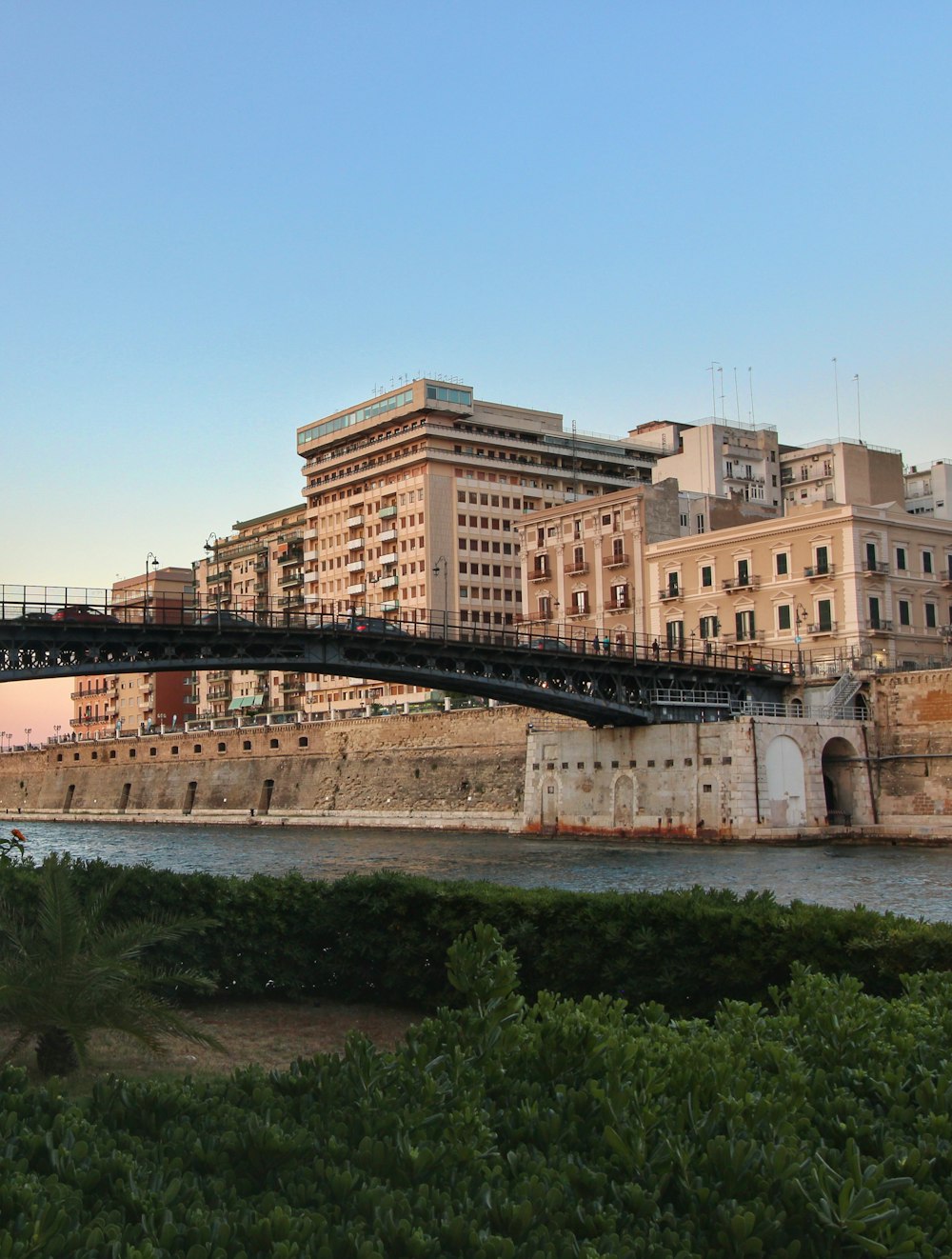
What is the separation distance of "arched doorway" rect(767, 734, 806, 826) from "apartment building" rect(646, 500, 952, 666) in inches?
429

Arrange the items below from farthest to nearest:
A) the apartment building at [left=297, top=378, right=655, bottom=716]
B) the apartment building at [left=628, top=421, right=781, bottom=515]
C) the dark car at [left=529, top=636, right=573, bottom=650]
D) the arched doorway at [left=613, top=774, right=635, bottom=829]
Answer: the apartment building at [left=297, top=378, right=655, bottom=716] < the apartment building at [left=628, top=421, right=781, bottom=515] < the arched doorway at [left=613, top=774, right=635, bottom=829] < the dark car at [left=529, top=636, right=573, bottom=650]

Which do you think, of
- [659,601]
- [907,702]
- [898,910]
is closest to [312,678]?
[659,601]

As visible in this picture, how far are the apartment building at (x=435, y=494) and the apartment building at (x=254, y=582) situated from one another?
361 inches

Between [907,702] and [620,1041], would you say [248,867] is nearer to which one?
[907,702]

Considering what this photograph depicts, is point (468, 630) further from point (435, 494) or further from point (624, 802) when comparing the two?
point (435, 494)

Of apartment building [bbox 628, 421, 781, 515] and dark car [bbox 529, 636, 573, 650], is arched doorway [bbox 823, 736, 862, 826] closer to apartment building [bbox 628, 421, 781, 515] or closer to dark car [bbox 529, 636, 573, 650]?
dark car [bbox 529, 636, 573, 650]

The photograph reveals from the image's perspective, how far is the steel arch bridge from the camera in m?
47.5

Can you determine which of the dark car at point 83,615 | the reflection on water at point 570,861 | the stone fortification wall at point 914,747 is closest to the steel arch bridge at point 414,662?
the dark car at point 83,615

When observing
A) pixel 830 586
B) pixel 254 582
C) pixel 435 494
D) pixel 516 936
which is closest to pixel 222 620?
pixel 830 586

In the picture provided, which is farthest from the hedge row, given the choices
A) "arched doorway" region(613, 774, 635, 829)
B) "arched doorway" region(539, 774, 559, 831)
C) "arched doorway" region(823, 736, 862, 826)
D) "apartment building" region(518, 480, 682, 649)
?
"apartment building" region(518, 480, 682, 649)

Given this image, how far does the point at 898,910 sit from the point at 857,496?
5582 centimetres

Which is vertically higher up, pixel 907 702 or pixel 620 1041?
pixel 907 702

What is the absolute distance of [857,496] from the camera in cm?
8262

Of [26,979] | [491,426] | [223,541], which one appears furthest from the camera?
[223,541]
